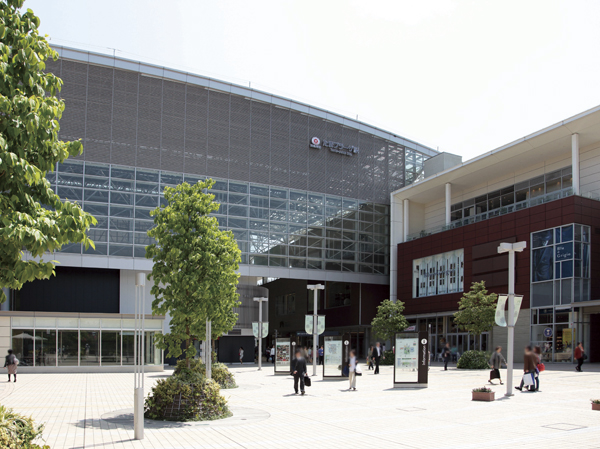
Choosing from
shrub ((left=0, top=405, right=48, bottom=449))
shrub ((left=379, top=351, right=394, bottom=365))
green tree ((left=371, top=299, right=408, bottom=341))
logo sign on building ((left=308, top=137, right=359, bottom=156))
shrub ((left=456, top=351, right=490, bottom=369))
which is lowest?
shrub ((left=379, top=351, right=394, bottom=365))

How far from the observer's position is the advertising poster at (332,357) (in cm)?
2780

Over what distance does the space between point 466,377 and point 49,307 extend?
104 feet

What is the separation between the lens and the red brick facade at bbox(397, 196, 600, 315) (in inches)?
1398

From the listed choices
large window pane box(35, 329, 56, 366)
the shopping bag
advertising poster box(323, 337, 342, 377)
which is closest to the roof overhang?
advertising poster box(323, 337, 342, 377)

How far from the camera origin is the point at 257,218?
1960 inches

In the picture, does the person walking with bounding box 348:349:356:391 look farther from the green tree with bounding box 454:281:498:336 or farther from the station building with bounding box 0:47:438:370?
the station building with bounding box 0:47:438:370

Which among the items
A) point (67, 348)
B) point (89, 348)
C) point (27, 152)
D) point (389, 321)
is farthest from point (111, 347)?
point (27, 152)

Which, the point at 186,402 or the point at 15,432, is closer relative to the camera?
the point at 15,432

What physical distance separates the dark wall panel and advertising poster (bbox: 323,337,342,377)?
22.8 meters

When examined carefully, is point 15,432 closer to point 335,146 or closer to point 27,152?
point 27,152

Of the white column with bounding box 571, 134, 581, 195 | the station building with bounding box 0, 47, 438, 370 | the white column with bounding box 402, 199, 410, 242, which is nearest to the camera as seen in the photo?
the white column with bounding box 571, 134, 581, 195

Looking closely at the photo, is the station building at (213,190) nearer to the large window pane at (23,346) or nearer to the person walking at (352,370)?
the large window pane at (23,346)

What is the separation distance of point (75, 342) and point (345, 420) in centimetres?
2765

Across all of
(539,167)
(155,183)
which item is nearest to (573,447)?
(539,167)
